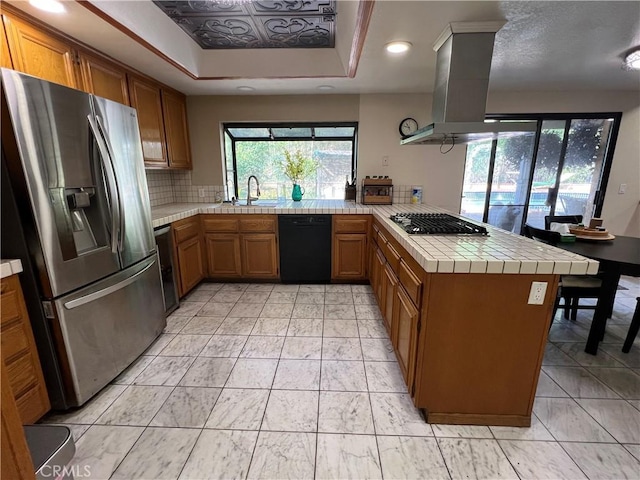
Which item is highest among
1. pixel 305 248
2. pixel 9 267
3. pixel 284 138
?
pixel 284 138

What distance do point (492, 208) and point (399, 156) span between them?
4.57 ft

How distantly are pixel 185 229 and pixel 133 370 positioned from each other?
1393mm

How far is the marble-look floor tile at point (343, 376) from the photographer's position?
6.00 feet

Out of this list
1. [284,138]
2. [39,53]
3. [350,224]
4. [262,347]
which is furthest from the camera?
[284,138]

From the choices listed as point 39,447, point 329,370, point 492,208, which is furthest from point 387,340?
point 492,208

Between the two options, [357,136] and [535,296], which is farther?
[357,136]

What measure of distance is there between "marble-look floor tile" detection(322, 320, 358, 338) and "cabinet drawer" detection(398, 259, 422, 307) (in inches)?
30.1

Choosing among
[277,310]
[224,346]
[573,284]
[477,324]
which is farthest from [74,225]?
[573,284]

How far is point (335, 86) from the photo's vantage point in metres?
3.18

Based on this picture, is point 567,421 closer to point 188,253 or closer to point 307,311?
point 307,311

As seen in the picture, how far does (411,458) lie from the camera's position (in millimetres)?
1386

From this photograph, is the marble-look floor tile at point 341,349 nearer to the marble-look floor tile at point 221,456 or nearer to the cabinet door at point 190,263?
the marble-look floor tile at point 221,456

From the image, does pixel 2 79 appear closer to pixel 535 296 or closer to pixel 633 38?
pixel 535 296

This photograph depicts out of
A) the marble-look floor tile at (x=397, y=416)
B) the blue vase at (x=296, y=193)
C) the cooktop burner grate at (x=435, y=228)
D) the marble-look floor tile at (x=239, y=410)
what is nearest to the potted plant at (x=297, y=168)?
the blue vase at (x=296, y=193)
